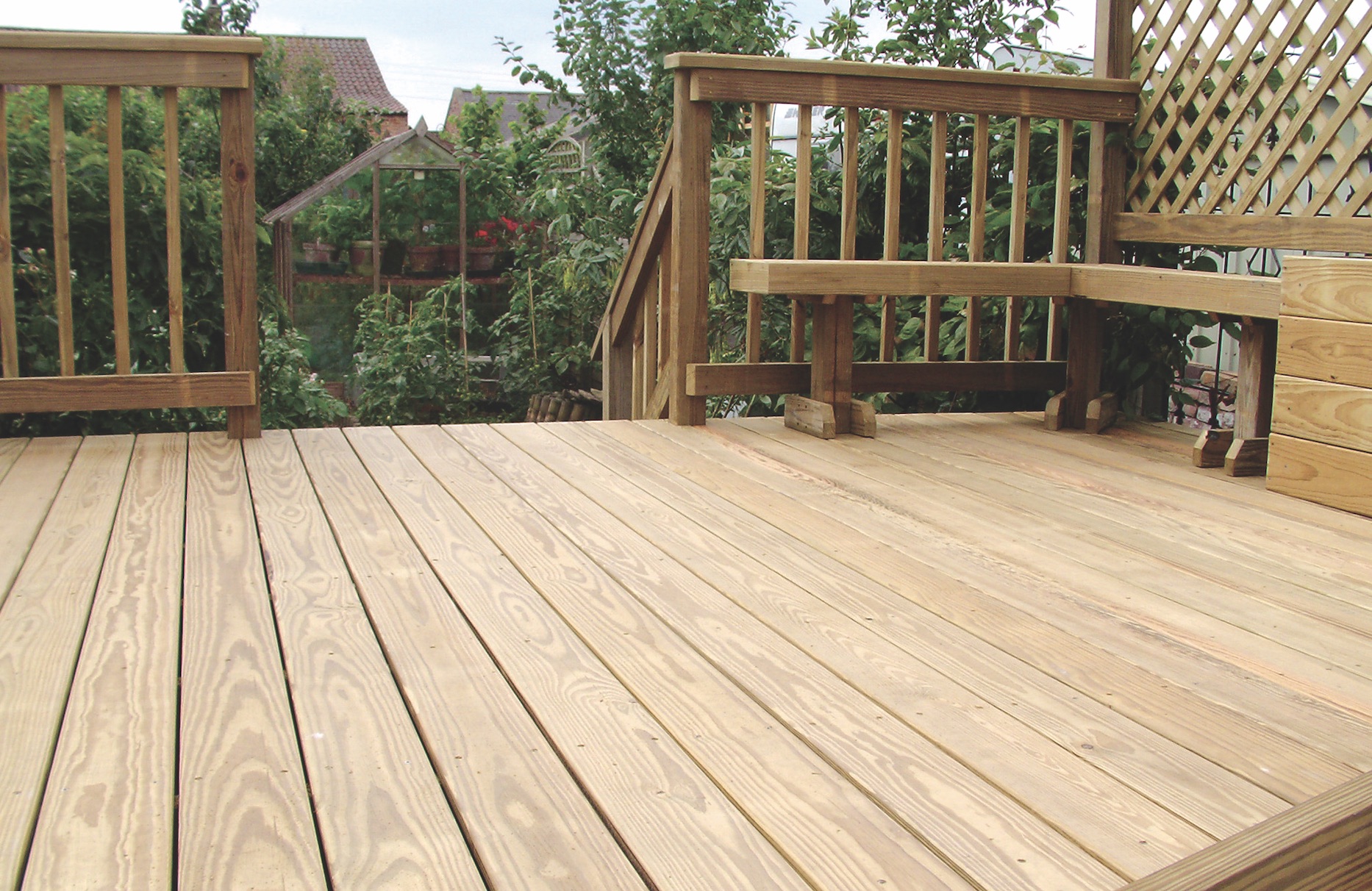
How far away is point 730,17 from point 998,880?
570 centimetres

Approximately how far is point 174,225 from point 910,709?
241cm

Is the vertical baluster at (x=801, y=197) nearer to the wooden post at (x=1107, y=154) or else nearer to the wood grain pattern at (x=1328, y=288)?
the wooden post at (x=1107, y=154)

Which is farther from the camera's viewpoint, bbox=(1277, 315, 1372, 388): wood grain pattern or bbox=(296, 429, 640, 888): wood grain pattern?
bbox=(1277, 315, 1372, 388): wood grain pattern

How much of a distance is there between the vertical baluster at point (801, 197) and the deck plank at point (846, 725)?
4.40ft

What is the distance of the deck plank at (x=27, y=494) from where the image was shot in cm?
218

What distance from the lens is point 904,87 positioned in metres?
3.61

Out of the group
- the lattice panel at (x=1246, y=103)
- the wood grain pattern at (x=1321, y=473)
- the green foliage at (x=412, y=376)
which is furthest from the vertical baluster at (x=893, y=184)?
the green foliage at (x=412, y=376)

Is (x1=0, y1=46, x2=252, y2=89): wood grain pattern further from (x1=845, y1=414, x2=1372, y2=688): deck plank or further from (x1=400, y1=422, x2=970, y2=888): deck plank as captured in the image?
(x1=845, y1=414, x2=1372, y2=688): deck plank

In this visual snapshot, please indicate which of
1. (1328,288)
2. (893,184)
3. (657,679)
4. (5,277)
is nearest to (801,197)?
(893,184)

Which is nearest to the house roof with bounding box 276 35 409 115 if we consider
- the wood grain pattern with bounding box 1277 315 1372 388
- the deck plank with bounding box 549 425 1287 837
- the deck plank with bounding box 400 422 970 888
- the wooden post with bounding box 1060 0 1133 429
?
the wooden post with bounding box 1060 0 1133 429

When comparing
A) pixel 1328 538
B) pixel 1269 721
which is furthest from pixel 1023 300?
pixel 1269 721

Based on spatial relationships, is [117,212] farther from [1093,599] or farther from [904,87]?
[1093,599]

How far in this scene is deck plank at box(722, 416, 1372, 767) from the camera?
5.10ft

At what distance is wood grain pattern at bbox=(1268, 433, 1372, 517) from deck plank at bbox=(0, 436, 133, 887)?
243cm
